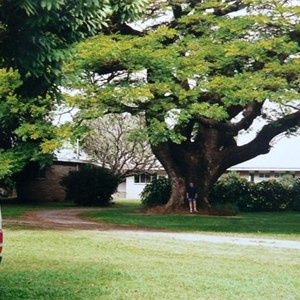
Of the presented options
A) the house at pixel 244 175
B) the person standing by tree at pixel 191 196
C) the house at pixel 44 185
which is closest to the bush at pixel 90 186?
the house at pixel 44 185

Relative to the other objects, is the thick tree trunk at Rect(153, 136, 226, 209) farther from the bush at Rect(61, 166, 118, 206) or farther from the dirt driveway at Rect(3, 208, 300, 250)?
the bush at Rect(61, 166, 118, 206)

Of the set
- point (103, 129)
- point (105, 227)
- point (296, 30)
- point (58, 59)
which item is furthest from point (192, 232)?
point (103, 129)

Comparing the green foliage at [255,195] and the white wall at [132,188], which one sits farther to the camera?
the white wall at [132,188]

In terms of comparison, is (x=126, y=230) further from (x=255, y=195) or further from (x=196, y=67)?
(x=255, y=195)

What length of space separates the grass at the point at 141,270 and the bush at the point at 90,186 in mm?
21174

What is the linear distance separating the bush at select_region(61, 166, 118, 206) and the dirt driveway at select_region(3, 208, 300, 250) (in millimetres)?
9131

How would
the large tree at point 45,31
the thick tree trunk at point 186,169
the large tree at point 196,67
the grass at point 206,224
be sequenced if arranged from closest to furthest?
1. the large tree at point 45,31
2. the grass at point 206,224
3. the large tree at point 196,67
4. the thick tree trunk at point 186,169

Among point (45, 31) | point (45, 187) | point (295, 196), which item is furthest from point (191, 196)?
point (45, 31)

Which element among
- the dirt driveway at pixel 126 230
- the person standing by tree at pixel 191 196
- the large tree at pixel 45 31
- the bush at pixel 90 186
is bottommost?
the dirt driveway at pixel 126 230

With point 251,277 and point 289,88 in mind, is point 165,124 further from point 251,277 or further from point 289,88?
point 251,277

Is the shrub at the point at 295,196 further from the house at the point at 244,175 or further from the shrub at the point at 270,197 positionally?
the house at the point at 244,175

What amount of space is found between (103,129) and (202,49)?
23.3 m

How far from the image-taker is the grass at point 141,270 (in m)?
8.84

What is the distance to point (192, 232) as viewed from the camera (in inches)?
803
